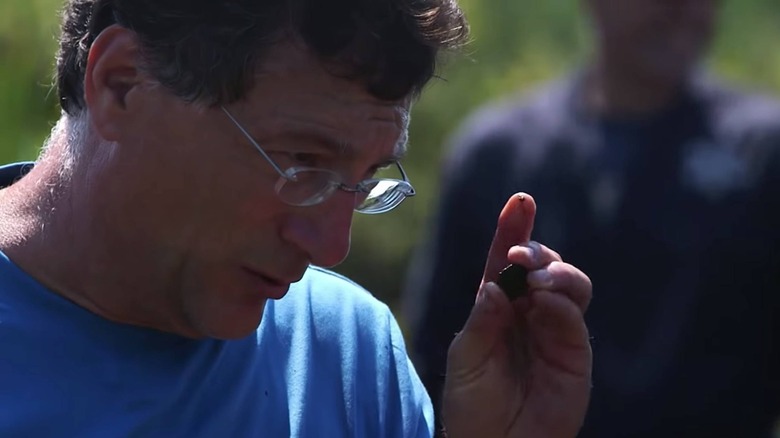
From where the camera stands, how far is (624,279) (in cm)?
333

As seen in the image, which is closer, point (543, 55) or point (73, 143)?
point (73, 143)

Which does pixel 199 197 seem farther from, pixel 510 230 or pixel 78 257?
pixel 510 230

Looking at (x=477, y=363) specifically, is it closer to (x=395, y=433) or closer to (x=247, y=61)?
(x=395, y=433)

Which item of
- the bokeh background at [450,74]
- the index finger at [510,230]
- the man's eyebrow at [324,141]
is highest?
the man's eyebrow at [324,141]

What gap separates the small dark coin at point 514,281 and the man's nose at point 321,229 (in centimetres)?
24

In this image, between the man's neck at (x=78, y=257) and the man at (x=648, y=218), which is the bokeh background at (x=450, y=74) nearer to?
the man at (x=648, y=218)

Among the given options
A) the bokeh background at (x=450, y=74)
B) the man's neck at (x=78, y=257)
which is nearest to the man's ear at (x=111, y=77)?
the man's neck at (x=78, y=257)

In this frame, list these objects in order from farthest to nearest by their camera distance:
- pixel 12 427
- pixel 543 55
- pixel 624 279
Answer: pixel 543 55 → pixel 624 279 → pixel 12 427

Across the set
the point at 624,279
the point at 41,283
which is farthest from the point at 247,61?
the point at 624,279

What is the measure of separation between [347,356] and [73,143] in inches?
19.4

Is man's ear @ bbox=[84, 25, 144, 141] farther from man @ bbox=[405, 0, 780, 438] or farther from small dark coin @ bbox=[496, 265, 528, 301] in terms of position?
man @ bbox=[405, 0, 780, 438]

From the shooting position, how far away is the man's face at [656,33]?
3490 millimetres

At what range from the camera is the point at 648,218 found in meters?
3.39

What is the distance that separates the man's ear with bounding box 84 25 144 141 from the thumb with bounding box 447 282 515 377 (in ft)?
1.82
